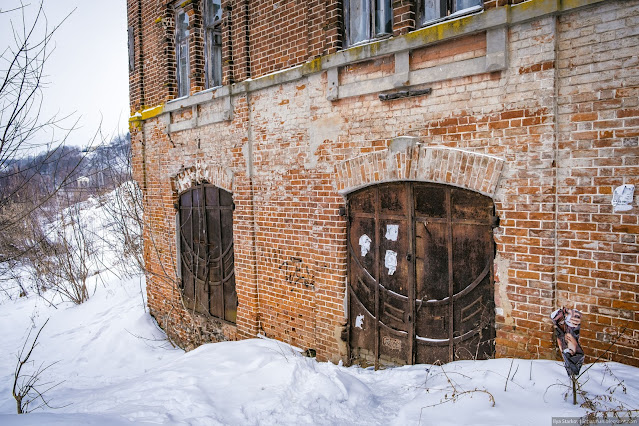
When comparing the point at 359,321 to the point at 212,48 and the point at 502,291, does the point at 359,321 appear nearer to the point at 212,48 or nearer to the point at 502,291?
the point at 502,291

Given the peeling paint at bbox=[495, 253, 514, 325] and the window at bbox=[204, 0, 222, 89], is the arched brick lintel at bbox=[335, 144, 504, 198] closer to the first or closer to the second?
the peeling paint at bbox=[495, 253, 514, 325]

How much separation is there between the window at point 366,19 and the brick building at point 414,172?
0.05 ft

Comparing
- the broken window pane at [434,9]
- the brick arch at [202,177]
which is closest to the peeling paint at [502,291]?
the broken window pane at [434,9]

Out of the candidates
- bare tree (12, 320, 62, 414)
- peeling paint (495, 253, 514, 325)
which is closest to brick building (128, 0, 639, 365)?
peeling paint (495, 253, 514, 325)

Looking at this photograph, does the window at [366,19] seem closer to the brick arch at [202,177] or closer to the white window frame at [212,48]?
the brick arch at [202,177]

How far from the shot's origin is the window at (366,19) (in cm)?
439

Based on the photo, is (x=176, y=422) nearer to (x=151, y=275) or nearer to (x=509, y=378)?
(x=509, y=378)

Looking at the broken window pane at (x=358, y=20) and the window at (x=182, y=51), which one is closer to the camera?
the broken window pane at (x=358, y=20)

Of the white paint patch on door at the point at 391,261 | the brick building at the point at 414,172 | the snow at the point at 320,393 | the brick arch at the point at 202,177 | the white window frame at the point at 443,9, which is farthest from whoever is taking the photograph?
the brick arch at the point at 202,177

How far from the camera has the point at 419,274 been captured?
4.21m

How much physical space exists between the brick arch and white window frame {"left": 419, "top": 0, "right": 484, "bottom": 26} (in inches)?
136

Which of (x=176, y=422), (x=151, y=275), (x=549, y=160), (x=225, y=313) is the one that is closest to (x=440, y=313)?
(x=549, y=160)

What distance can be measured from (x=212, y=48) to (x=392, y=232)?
15.1 ft

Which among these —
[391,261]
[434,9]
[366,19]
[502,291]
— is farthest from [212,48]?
[502,291]
